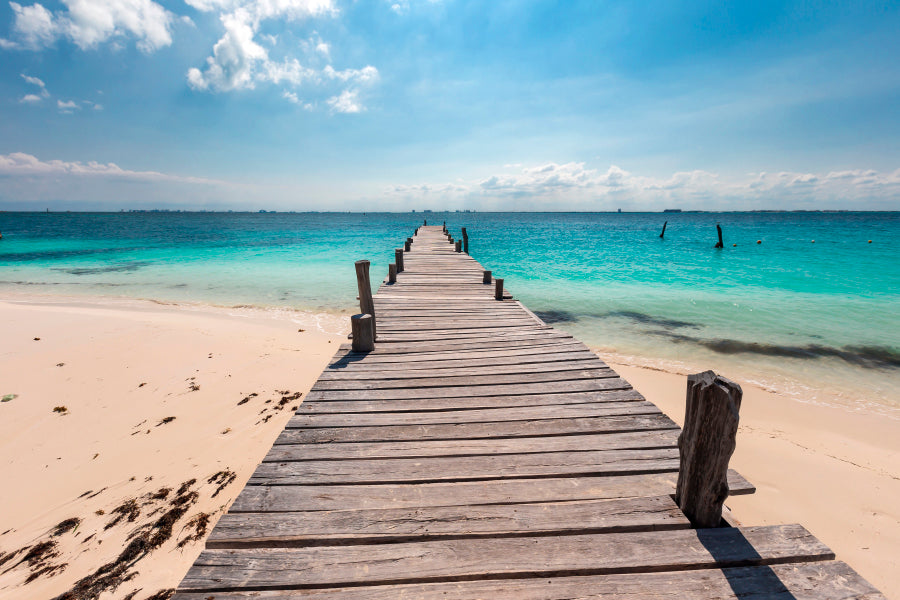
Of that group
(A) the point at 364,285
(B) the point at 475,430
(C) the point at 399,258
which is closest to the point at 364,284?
(A) the point at 364,285

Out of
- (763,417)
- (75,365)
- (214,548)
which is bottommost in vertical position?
(763,417)

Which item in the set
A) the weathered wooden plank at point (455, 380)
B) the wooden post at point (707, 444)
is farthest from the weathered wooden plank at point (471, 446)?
the weathered wooden plank at point (455, 380)

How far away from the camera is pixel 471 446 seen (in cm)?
336

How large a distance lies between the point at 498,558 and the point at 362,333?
3.79 metres

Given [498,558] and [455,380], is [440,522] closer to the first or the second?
[498,558]

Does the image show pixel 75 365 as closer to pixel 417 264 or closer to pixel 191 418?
pixel 191 418

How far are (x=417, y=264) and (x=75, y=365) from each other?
32.2ft

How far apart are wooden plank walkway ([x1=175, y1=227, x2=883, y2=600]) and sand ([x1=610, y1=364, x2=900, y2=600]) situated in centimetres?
259

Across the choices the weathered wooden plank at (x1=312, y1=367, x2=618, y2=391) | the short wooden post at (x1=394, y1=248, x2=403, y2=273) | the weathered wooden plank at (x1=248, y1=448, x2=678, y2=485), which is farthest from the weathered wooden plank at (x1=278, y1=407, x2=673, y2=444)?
the short wooden post at (x1=394, y1=248, x2=403, y2=273)

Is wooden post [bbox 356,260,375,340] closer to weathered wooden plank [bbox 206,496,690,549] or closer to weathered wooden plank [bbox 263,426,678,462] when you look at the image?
weathered wooden plank [bbox 263,426,678,462]

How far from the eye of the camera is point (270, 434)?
570cm

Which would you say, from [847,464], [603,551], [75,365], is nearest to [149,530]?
[603,551]

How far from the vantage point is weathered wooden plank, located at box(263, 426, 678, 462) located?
3258mm

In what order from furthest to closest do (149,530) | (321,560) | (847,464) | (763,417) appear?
1. (763,417)
2. (847,464)
3. (149,530)
4. (321,560)
